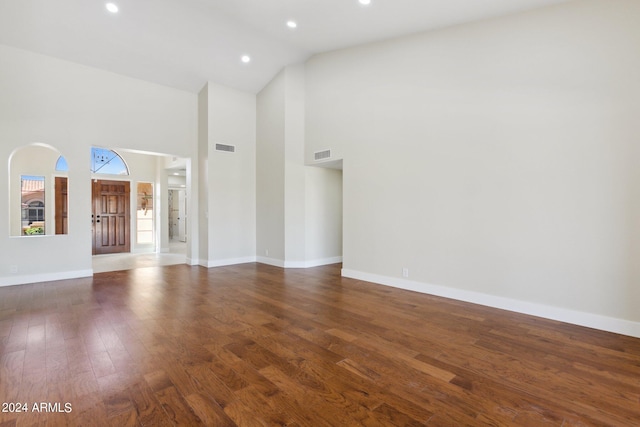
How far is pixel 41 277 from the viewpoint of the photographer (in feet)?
17.0

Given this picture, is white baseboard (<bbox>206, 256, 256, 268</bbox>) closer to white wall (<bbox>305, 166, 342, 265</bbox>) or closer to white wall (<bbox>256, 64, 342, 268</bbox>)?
white wall (<bbox>256, 64, 342, 268</bbox>)

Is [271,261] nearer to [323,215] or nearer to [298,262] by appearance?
[298,262]

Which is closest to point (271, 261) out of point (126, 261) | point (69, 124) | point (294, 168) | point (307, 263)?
point (307, 263)

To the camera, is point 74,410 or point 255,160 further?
point 255,160

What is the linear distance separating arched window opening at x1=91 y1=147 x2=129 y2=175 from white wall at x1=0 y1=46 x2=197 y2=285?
3480 mm

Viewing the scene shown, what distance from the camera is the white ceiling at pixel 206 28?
4113 millimetres

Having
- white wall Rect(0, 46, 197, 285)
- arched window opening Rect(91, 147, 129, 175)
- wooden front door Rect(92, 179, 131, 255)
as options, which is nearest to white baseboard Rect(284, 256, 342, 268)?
white wall Rect(0, 46, 197, 285)

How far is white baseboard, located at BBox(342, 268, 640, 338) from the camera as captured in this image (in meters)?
3.09

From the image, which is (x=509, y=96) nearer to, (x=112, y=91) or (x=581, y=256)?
(x=581, y=256)

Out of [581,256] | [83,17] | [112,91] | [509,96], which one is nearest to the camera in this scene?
[581,256]

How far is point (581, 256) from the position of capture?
328 cm

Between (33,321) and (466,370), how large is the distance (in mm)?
4374

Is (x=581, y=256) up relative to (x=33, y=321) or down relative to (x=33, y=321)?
up

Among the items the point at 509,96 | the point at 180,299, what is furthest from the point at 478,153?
the point at 180,299
